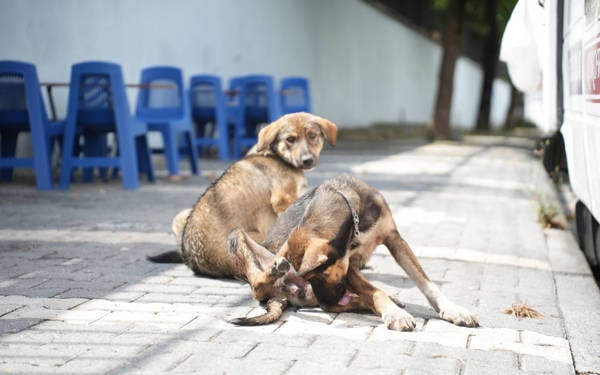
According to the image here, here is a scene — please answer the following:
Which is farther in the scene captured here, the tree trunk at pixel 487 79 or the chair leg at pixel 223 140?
the tree trunk at pixel 487 79

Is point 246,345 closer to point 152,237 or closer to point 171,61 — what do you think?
point 152,237

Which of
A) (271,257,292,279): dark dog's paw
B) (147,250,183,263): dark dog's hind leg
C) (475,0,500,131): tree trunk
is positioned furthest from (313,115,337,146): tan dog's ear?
(475,0,500,131): tree trunk

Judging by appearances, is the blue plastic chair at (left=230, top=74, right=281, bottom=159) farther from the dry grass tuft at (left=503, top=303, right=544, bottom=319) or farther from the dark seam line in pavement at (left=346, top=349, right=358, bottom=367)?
the dark seam line in pavement at (left=346, top=349, right=358, bottom=367)

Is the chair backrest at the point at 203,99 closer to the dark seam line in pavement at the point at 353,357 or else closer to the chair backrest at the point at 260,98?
the chair backrest at the point at 260,98

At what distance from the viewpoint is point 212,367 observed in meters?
3.55

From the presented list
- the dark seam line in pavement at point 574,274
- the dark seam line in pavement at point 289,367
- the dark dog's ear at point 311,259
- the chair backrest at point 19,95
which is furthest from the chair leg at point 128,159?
the dark seam line in pavement at point 289,367

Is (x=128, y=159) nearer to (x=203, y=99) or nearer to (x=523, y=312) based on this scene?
(x=203, y=99)

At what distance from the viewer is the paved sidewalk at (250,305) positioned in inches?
145

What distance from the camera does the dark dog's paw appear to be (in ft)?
13.6

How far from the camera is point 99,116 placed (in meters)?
10.5

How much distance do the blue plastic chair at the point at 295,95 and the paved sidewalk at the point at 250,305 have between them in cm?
→ 809

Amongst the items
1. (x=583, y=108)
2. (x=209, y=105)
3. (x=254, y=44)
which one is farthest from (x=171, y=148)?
(x=254, y=44)

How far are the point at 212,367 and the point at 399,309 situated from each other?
1096 millimetres

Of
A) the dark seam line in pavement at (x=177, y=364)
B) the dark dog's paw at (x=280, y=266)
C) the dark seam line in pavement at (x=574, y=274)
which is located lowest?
the dark seam line in pavement at (x=574, y=274)
